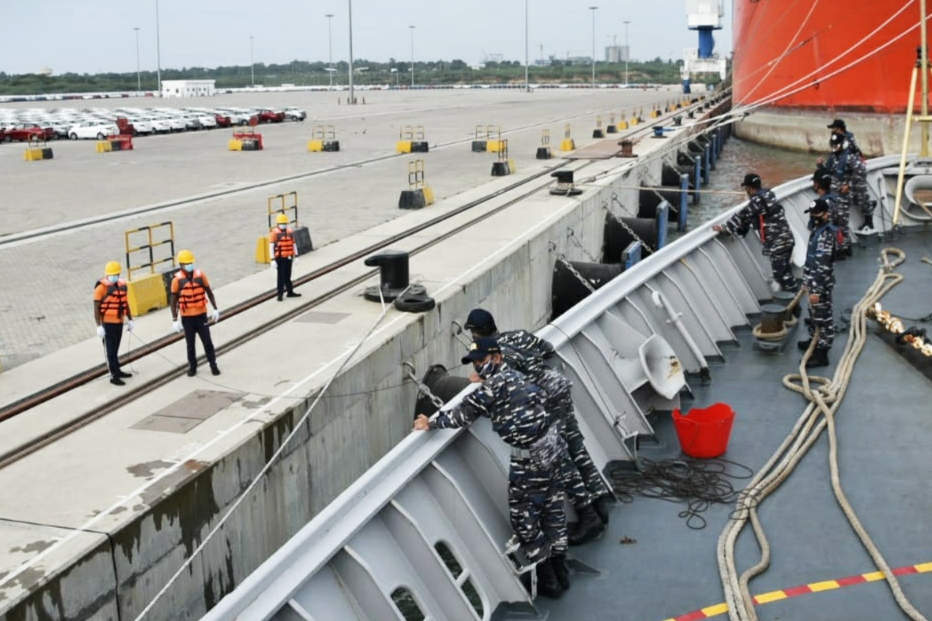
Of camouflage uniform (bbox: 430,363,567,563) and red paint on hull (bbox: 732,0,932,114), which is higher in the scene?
red paint on hull (bbox: 732,0,932,114)

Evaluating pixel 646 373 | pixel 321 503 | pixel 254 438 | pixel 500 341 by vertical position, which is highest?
pixel 500 341

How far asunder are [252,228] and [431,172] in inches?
462

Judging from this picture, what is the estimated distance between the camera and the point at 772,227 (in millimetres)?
11211

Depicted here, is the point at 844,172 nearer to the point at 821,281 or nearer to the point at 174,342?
the point at 821,281

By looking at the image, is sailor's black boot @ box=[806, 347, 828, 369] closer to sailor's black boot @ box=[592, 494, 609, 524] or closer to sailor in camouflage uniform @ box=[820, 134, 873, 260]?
sailor's black boot @ box=[592, 494, 609, 524]

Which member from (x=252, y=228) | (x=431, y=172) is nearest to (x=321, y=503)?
(x=252, y=228)

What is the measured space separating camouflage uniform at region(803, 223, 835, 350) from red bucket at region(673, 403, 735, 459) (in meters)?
2.30

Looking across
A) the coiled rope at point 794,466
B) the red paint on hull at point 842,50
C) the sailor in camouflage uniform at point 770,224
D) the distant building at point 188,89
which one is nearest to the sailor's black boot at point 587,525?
the coiled rope at point 794,466

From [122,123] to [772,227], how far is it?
149 ft

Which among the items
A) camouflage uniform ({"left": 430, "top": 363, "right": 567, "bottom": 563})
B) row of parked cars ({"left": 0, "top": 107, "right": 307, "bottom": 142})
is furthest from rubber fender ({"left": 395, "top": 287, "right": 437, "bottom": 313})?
row of parked cars ({"left": 0, "top": 107, "right": 307, "bottom": 142})

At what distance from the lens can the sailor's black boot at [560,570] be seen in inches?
227

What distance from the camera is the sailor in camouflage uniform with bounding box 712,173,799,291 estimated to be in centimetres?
1112

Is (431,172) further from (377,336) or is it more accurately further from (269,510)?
(269,510)

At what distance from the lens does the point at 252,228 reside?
66.7ft
